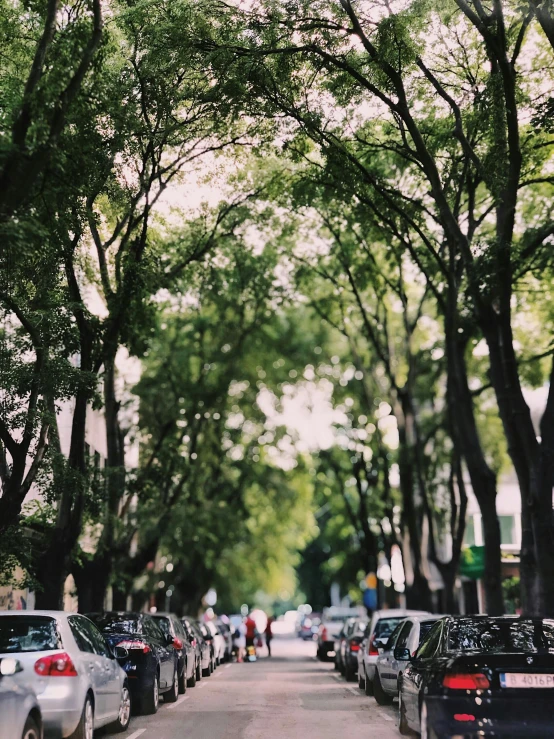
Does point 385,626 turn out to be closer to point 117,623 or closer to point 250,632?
point 117,623

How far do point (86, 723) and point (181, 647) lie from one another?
28.4ft

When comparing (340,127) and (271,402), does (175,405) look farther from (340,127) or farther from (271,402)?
(340,127)

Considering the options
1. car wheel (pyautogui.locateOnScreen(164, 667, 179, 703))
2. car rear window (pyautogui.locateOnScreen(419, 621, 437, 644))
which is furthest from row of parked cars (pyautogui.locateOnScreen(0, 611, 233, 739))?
car rear window (pyautogui.locateOnScreen(419, 621, 437, 644))

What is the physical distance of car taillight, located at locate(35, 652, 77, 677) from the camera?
9773mm

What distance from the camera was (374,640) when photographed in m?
18.9

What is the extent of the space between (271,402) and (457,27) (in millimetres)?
24870

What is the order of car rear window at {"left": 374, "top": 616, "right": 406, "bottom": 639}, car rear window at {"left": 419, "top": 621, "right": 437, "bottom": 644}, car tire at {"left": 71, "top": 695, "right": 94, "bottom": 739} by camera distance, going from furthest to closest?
1. car rear window at {"left": 374, "top": 616, "right": 406, "bottom": 639}
2. car rear window at {"left": 419, "top": 621, "right": 437, "bottom": 644}
3. car tire at {"left": 71, "top": 695, "right": 94, "bottom": 739}

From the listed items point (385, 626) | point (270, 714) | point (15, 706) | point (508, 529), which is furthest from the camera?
point (508, 529)

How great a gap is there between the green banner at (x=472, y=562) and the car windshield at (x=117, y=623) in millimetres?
24503

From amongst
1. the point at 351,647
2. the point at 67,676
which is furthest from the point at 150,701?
the point at 351,647

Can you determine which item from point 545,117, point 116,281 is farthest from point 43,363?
point 545,117

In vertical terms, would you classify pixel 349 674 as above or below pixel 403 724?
below

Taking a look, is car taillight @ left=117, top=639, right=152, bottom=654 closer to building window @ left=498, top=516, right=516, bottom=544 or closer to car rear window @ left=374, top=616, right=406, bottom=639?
car rear window @ left=374, top=616, right=406, bottom=639

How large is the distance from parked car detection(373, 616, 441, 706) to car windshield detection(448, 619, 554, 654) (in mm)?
4169
